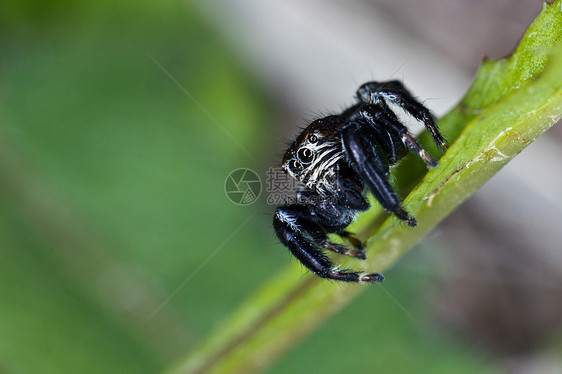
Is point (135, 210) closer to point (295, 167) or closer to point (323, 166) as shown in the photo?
point (295, 167)

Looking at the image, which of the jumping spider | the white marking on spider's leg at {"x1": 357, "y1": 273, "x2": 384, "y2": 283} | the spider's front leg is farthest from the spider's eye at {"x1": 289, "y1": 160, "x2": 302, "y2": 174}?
the white marking on spider's leg at {"x1": 357, "y1": 273, "x2": 384, "y2": 283}

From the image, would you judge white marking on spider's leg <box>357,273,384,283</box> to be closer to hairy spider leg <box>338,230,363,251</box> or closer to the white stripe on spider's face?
hairy spider leg <box>338,230,363,251</box>

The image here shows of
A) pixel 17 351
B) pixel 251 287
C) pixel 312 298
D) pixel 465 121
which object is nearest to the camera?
pixel 465 121

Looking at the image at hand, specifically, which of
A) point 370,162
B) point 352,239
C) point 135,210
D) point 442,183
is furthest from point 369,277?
point 135,210

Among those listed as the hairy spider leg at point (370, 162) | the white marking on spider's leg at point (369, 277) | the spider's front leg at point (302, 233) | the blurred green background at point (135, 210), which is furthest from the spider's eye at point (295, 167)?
the blurred green background at point (135, 210)

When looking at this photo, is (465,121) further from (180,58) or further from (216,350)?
(180,58)

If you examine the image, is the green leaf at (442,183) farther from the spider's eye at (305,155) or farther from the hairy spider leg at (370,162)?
the spider's eye at (305,155)

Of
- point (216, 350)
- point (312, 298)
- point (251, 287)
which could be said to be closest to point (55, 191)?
point (251, 287)
